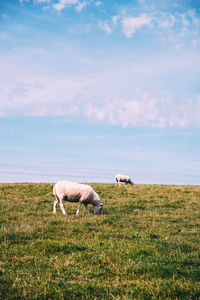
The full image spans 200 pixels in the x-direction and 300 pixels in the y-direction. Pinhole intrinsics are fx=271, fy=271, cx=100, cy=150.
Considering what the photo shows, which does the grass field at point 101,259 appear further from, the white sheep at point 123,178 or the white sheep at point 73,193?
the white sheep at point 123,178

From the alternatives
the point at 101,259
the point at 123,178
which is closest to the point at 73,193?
the point at 101,259

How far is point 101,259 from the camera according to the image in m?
7.40

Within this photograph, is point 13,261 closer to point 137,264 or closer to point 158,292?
point 137,264

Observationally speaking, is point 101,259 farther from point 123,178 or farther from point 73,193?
point 123,178

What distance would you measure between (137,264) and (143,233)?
375 cm

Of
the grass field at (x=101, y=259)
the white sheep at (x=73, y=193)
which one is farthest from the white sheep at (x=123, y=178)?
the grass field at (x=101, y=259)

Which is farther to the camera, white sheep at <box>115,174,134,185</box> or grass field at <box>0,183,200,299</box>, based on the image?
white sheep at <box>115,174,134,185</box>

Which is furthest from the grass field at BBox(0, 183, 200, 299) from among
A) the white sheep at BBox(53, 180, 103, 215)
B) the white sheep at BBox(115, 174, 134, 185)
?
the white sheep at BBox(115, 174, 134, 185)

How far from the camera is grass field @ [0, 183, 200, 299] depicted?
562 centimetres

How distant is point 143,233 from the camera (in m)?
10.7

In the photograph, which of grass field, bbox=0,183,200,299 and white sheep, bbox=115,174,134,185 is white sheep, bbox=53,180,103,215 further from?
white sheep, bbox=115,174,134,185

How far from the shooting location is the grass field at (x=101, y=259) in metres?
5.62

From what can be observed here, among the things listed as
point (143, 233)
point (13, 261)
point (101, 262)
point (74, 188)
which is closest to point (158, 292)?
point (101, 262)

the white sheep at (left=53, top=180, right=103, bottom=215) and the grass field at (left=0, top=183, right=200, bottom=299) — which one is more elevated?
the white sheep at (left=53, top=180, right=103, bottom=215)
